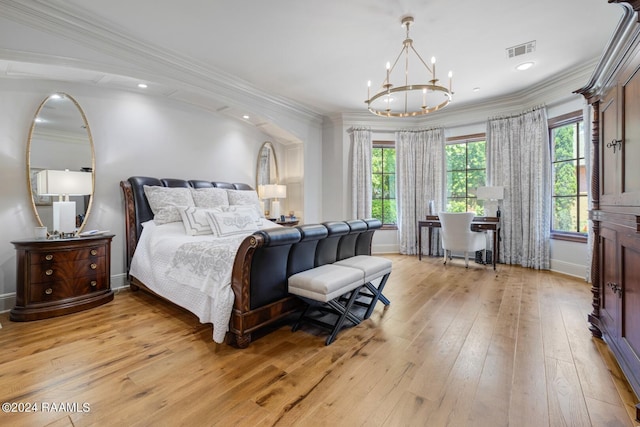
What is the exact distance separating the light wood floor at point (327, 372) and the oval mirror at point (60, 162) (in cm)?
111

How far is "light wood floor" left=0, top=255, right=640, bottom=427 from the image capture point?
4.75 feet

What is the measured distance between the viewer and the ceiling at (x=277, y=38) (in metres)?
2.61

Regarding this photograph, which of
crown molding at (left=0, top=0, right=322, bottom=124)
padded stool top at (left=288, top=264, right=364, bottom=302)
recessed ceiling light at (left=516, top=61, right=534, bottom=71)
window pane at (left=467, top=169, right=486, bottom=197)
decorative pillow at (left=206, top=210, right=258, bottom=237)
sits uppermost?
recessed ceiling light at (left=516, top=61, right=534, bottom=71)

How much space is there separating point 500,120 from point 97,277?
6128 millimetres

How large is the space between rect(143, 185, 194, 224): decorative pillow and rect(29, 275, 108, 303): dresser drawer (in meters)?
0.84

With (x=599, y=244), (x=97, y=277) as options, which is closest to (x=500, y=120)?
(x=599, y=244)

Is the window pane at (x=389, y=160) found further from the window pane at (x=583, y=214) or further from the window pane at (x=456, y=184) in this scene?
the window pane at (x=583, y=214)

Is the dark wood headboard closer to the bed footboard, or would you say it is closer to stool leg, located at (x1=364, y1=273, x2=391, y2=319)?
the bed footboard

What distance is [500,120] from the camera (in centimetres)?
502

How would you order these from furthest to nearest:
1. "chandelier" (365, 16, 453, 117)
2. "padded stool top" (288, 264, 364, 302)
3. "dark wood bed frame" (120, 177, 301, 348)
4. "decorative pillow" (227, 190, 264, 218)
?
"decorative pillow" (227, 190, 264, 218)
"chandelier" (365, 16, 453, 117)
"padded stool top" (288, 264, 364, 302)
"dark wood bed frame" (120, 177, 301, 348)

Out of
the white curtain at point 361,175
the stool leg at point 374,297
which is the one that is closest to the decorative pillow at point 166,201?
the stool leg at point 374,297

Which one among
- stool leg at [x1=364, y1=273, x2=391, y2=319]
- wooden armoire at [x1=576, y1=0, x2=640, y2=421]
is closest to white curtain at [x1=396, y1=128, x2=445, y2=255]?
stool leg at [x1=364, y1=273, x2=391, y2=319]

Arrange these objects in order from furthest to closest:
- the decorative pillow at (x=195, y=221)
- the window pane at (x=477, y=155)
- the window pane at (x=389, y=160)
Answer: the window pane at (x=389, y=160) → the window pane at (x=477, y=155) → the decorative pillow at (x=195, y=221)

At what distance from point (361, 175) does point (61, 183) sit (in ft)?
14.7
